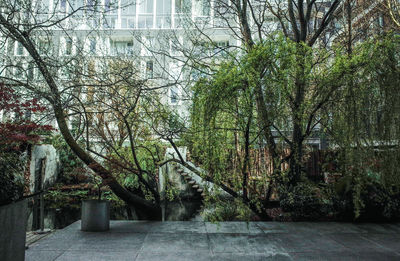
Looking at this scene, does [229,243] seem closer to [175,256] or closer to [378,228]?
[175,256]

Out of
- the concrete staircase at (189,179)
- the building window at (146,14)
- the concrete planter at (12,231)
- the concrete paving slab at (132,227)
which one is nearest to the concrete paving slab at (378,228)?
the concrete paving slab at (132,227)

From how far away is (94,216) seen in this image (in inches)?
212

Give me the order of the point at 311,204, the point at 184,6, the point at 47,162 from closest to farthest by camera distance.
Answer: the point at 311,204 < the point at 184,6 < the point at 47,162

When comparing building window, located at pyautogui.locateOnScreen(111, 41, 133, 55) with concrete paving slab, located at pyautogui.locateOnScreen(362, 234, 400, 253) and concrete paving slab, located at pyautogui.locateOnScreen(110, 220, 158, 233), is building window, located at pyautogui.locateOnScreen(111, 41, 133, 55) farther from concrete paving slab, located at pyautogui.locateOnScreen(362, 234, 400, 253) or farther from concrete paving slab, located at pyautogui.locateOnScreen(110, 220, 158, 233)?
concrete paving slab, located at pyautogui.locateOnScreen(362, 234, 400, 253)

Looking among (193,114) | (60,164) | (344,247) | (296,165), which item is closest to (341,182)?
(296,165)

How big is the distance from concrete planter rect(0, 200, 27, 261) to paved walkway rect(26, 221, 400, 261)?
0.97 meters

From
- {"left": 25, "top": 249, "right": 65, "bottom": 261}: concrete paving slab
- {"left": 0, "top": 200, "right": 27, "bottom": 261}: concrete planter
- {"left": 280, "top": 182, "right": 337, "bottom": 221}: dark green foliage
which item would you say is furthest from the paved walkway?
{"left": 0, "top": 200, "right": 27, "bottom": 261}: concrete planter

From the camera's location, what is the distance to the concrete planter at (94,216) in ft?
17.6

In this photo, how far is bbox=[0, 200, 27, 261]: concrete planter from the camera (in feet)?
9.30

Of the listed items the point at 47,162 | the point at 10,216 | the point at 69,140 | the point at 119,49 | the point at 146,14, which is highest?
the point at 146,14

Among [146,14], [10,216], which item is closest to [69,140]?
[10,216]

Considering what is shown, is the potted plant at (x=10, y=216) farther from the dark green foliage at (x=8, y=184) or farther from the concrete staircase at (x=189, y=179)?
the concrete staircase at (x=189, y=179)

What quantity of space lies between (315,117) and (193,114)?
237cm

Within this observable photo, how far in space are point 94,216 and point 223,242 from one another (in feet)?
7.65
